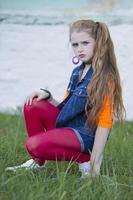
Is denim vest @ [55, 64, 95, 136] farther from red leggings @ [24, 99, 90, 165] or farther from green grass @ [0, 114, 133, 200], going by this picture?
green grass @ [0, 114, 133, 200]

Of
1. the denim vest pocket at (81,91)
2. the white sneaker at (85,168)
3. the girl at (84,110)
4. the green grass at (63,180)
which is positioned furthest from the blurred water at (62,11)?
the white sneaker at (85,168)

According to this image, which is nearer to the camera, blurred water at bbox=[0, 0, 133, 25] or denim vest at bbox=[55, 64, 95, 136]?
denim vest at bbox=[55, 64, 95, 136]

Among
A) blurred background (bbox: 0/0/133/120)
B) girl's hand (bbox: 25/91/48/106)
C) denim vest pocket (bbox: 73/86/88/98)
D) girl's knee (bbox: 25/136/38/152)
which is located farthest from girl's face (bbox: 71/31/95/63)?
blurred background (bbox: 0/0/133/120)

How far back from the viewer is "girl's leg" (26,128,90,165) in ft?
8.95

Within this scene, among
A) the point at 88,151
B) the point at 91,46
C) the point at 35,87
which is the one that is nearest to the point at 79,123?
the point at 88,151

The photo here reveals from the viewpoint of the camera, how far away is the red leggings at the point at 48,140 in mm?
2734

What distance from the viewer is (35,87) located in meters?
5.52

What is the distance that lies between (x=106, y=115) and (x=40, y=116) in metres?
0.36

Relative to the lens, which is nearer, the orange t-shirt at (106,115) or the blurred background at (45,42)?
the orange t-shirt at (106,115)

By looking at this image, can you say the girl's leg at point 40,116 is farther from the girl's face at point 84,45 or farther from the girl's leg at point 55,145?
the girl's face at point 84,45

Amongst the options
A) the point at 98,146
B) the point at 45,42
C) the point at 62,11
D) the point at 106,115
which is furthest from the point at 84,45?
the point at 45,42

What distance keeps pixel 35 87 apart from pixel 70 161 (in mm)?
2781

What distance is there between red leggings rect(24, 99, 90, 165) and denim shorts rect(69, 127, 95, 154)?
0.06ft

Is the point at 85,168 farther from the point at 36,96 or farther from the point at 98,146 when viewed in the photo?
the point at 36,96
